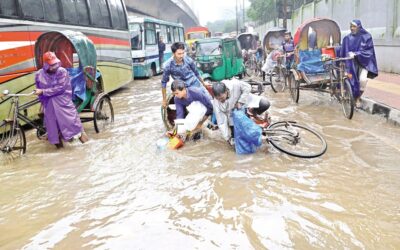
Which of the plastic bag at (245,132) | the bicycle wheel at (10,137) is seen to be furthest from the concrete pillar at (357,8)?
the bicycle wheel at (10,137)

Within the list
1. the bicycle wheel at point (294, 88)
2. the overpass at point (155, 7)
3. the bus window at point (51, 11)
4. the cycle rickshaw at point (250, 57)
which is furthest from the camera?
the overpass at point (155, 7)

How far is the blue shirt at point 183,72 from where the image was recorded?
19.8 feet

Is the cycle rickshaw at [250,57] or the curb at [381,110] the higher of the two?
the cycle rickshaw at [250,57]

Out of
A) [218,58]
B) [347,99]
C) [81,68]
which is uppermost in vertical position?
[81,68]

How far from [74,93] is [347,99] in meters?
4.74

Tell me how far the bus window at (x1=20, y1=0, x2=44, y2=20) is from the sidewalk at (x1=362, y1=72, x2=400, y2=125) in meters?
6.57

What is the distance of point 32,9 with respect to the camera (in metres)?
7.18

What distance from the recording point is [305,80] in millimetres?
7961

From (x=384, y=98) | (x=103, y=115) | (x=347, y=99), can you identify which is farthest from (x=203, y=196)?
(x=384, y=98)

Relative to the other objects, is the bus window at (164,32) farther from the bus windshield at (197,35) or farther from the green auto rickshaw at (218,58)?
the bus windshield at (197,35)

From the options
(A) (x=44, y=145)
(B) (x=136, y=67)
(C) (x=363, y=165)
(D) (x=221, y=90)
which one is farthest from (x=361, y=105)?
(B) (x=136, y=67)

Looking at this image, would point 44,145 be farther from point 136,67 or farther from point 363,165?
point 136,67

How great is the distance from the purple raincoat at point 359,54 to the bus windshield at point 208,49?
5694mm

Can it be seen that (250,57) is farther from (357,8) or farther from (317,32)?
(317,32)
